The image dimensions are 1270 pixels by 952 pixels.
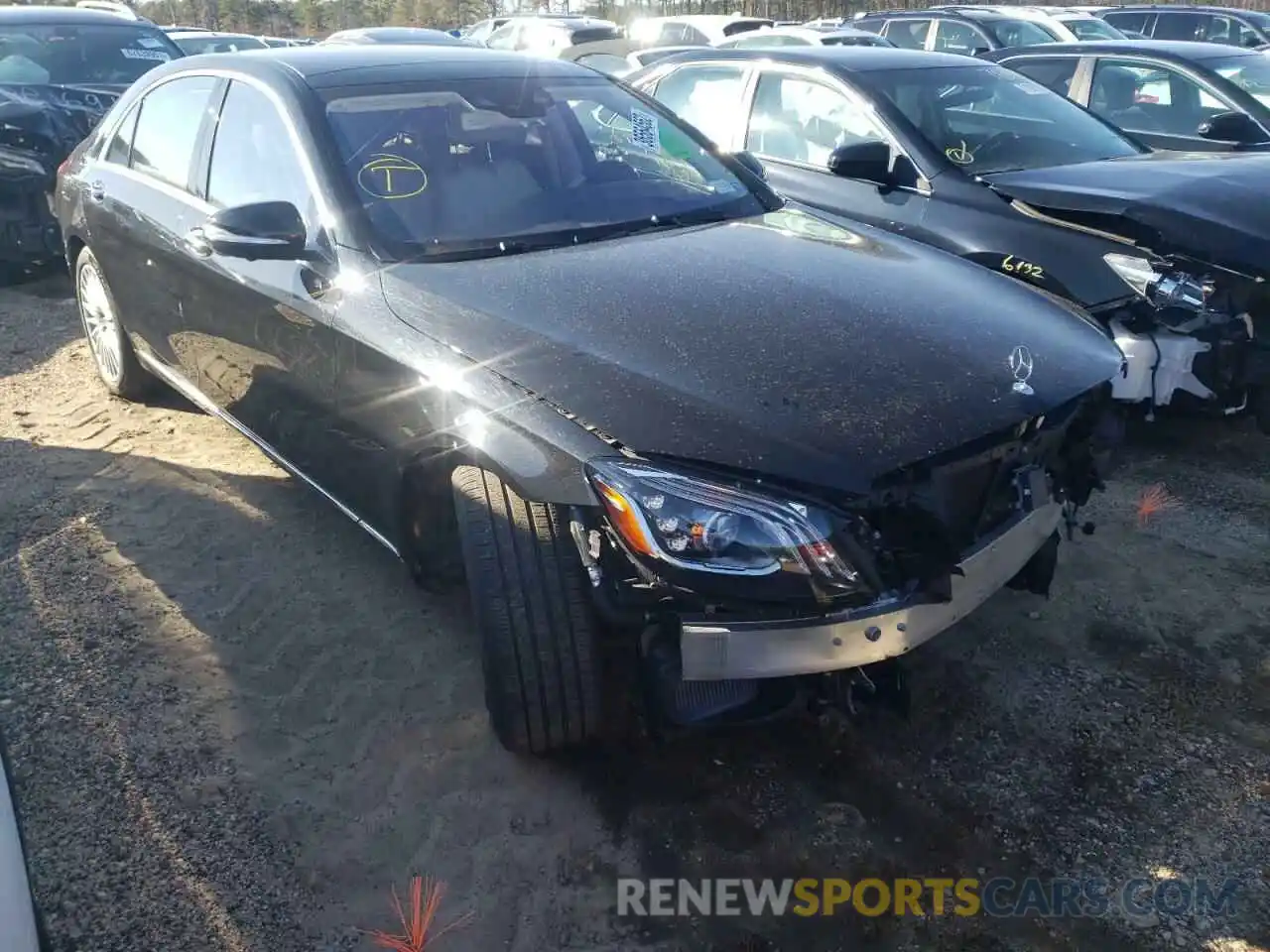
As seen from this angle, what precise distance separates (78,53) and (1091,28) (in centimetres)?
1185

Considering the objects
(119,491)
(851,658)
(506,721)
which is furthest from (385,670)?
(119,491)

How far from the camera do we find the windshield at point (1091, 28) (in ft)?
42.2

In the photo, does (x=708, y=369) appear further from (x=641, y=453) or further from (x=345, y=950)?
(x=345, y=950)

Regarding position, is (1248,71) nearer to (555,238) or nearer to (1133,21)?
(555,238)

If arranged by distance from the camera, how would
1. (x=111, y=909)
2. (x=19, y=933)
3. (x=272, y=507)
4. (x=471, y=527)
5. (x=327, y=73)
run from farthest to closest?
(x=272, y=507) → (x=327, y=73) → (x=471, y=527) → (x=111, y=909) → (x=19, y=933)

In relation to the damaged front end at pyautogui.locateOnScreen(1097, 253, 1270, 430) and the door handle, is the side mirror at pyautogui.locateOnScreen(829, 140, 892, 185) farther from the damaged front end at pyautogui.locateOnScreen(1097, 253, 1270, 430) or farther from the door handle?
the door handle

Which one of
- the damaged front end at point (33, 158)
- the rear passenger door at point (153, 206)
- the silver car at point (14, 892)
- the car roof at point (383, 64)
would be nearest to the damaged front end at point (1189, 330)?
the car roof at point (383, 64)

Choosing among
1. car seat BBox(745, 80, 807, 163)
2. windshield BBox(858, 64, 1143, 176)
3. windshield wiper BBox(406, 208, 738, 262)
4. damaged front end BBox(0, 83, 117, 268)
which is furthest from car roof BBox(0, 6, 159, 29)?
windshield wiper BBox(406, 208, 738, 262)

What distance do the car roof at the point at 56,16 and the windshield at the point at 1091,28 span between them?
35.2 ft

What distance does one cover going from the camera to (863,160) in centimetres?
455

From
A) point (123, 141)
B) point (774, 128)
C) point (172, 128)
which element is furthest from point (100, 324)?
point (774, 128)

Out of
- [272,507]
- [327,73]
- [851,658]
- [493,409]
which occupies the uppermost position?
[327,73]

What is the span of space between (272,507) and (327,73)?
1.61 metres

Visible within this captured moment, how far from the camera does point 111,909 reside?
224cm
